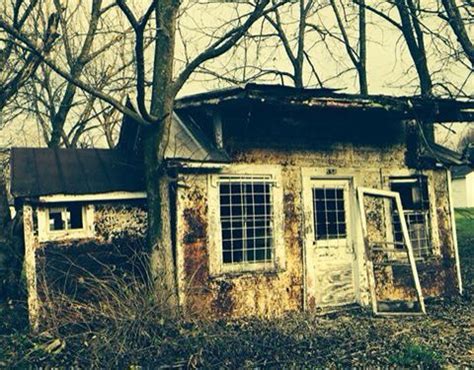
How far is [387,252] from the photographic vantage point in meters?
9.95

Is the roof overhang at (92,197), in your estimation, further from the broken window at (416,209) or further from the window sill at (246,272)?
the broken window at (416,209)

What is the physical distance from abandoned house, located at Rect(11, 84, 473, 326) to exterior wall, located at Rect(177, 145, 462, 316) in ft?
0.07

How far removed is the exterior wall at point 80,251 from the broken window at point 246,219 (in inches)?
60.4

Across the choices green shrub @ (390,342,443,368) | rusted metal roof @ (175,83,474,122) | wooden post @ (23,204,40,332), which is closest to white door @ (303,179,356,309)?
rusted metal roof @ (175,83,474,122)

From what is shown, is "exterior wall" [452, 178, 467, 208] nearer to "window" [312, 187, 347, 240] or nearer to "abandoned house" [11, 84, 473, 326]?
"abandoned house" [11, 84, 473, 326]

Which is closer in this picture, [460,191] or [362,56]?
[362,56]

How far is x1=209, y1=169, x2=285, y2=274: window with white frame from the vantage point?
855cm

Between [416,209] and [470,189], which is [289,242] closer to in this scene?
[416,209]

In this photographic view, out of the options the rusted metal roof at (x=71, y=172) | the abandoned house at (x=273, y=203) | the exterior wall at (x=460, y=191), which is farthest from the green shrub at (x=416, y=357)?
the exterior wall at (x=460, y=191)

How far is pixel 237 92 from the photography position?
7.86 m

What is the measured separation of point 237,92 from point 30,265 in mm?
4433

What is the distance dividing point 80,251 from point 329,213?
480cm

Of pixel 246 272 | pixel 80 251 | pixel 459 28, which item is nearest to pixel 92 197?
pixel 80 251

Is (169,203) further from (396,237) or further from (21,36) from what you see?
(396,237)
